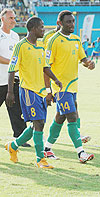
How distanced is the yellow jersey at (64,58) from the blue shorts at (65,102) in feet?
0.21

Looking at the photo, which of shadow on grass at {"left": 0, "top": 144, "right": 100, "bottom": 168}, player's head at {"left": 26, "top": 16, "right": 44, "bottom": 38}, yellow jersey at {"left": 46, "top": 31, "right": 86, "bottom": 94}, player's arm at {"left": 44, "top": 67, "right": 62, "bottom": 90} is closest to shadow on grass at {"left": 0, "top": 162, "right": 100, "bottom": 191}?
shadow on grass at {"left": 0, "top": 144, "right": 100, "bottom": 168}

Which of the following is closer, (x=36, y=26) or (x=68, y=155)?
(x=36, y=26)

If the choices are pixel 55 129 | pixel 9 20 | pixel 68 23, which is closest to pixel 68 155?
pixel 55 129

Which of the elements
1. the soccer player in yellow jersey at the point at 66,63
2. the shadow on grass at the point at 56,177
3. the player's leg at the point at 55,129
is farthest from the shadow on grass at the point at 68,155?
the shadow on grass at the point at 56,177

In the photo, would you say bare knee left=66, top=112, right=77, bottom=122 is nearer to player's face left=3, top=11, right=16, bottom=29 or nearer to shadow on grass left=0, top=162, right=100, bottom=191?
shadow on grass left=0, top=162, right=100, bottom=191

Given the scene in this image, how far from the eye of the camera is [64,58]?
19.9 ft

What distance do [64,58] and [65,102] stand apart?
1.86ft

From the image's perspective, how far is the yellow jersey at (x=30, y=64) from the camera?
5547 millimetres

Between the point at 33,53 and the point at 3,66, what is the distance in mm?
1701

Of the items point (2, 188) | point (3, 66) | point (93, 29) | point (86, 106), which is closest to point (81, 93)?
point (86, 106)

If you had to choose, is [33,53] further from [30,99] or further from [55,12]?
[55,12]

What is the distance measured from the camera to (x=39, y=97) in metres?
5.59

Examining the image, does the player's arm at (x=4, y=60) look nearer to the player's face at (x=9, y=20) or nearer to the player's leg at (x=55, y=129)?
the player's face at (x=9, y=20)

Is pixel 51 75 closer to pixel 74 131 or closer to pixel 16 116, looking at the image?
pixel 74 131
